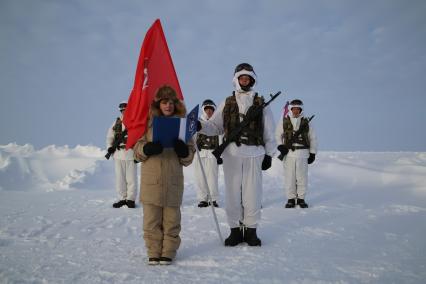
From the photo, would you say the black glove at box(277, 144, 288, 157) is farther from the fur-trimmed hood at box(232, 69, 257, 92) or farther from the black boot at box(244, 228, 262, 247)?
the black boot at box(244, 228, 262, 247)

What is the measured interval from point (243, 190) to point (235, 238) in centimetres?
61

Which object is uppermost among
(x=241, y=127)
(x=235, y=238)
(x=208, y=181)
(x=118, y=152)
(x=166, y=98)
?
(x=166, y=98)

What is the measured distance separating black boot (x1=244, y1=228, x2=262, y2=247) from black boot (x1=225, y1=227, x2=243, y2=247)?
0.07 metres

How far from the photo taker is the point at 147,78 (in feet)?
13.8

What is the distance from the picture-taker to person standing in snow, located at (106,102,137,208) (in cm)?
793

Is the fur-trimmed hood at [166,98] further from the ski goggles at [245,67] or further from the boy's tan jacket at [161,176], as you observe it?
the ski goggles at [245,67]

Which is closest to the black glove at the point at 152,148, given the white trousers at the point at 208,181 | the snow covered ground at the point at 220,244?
the snow covered ground at the point at 220,244

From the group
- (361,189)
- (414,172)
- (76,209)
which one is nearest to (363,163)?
(414,172)

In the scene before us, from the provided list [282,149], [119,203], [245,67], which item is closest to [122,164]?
[119,203]

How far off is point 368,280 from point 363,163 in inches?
570

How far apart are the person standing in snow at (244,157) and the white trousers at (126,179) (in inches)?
150

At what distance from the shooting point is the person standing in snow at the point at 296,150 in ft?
26.9

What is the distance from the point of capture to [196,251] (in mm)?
4016

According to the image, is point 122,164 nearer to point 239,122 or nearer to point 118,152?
point 118,152
